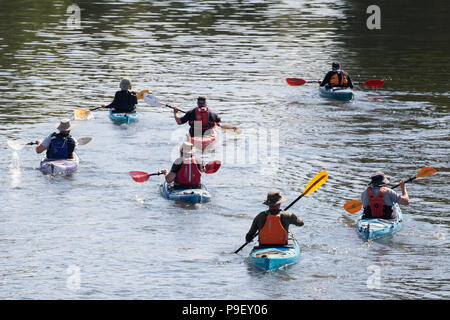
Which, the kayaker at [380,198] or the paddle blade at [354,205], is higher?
the kayaker at [380,198]

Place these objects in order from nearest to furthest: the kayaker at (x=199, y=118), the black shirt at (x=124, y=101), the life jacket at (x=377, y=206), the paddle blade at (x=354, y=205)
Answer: the life jacket at (x=377, y=206)
the paddle blade at (x=354, y=205)
the kayaker at (x=199, y=118)
the black shirt at (x=124, y=101)

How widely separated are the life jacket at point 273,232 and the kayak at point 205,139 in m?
11.0

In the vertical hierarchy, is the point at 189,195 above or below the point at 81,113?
below

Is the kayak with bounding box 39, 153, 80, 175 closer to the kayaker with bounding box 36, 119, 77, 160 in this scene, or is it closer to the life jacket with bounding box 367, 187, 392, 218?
the kayaker with bounding box 36, 119, 77, 160

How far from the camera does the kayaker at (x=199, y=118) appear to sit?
29531 millimetres

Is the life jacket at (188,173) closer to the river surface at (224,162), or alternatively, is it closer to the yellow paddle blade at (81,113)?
the river surface at (224,162)

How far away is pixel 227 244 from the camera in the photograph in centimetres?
1994

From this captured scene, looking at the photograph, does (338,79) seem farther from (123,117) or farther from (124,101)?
(123,117)

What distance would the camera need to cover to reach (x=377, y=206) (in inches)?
800

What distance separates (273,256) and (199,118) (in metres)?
12.3

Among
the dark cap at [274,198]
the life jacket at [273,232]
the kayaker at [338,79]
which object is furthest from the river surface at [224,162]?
the dark cap at [274,198]

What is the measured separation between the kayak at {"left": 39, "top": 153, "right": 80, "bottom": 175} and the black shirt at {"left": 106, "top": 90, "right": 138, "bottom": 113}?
23.4 feet

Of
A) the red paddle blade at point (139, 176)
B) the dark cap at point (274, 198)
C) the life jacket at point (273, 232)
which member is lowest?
the red paddle blade at point (139, 176)

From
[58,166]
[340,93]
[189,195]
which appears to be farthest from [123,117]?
[189,195]
